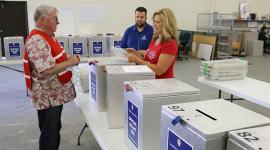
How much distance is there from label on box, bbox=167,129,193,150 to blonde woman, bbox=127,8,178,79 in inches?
37.1

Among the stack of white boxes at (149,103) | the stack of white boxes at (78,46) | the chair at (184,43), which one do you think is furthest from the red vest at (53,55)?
the chair at (184,43)

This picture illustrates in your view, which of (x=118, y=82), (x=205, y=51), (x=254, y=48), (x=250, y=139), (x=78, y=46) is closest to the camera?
(x=250, y=139)

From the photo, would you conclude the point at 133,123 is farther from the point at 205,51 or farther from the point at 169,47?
the point at 205,51

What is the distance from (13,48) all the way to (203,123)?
9.71 ft

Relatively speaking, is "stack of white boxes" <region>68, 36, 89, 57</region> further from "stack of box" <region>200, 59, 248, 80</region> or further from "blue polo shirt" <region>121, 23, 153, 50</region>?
"stack of box" <region>200, 59, 248, 80</region>

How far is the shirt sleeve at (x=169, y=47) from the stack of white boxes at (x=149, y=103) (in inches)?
26.1

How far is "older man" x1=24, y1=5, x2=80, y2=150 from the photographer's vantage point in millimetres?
1671

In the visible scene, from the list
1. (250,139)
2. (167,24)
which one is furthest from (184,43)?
(250,139)

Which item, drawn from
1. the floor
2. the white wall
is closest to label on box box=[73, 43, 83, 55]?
the floor

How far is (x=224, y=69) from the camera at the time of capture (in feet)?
7.91

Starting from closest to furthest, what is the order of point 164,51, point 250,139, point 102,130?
point 250,139 → point 102,130 → point 164,51

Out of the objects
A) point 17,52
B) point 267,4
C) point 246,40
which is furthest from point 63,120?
point 267,4

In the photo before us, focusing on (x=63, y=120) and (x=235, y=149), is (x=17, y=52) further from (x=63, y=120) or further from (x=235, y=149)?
(x=235, y=149)

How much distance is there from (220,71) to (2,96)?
344cm
